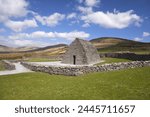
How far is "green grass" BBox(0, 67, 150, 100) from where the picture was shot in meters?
16.6

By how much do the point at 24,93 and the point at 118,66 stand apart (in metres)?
14.4

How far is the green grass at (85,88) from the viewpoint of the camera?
654 inches

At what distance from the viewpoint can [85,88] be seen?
755 inches

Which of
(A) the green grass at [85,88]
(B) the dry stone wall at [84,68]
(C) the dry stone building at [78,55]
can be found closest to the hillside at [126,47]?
(C) the dry stone building at [78,55]

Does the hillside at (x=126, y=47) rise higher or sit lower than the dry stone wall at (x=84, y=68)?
higher

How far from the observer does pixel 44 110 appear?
13.7 metres

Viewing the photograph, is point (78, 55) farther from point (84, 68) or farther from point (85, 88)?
point (85, 88)

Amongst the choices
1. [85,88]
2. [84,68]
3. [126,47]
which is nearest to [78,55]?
[84,68]

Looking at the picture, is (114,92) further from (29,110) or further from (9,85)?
(9,85)

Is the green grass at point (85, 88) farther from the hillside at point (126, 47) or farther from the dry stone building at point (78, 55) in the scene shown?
the hillside at point (126, 47)

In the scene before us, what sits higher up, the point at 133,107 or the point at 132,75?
the point at 132,75

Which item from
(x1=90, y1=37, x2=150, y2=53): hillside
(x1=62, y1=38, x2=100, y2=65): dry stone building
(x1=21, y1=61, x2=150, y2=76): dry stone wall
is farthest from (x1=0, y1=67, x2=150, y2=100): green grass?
(x1=90, y1=37, x2=150, y2=53): hillside

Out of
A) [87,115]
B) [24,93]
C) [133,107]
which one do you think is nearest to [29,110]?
[87,115]

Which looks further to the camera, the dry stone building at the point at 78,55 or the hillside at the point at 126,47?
the hillside at the point at 126,47
